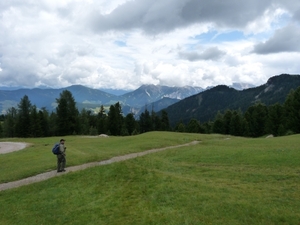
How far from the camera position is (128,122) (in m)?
114

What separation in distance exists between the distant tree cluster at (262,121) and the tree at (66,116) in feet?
163

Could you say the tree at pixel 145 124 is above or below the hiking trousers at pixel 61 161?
above

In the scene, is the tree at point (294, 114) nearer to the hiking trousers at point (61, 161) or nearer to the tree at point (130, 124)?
the tree at point (130, 124)

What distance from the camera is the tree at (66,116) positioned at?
92.8 metres

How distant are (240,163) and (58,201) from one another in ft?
53.3

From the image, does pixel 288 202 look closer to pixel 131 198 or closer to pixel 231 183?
pixel 231 183

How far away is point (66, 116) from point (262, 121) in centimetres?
7702

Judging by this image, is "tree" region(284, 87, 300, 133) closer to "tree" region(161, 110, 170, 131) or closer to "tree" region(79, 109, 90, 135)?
"tree" region(161, 110, 170, 131)

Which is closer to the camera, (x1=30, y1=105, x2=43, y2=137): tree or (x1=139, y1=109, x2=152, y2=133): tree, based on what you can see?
(x1=30, y1=105, x2=43, y2=137): tree

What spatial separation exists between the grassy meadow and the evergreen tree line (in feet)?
220

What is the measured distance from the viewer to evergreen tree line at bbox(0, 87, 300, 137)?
9149 cm

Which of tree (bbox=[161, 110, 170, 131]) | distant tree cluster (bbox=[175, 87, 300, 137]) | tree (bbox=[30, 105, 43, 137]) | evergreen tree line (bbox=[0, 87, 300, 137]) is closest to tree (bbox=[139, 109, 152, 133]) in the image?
evergreen tree line (bbox=[0, 87, 300, 137])

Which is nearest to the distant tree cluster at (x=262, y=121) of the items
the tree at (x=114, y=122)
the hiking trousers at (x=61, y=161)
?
the tree at (x=114, y=122)

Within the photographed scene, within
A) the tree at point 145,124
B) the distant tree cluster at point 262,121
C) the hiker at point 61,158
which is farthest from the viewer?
the tree at point 145,124
